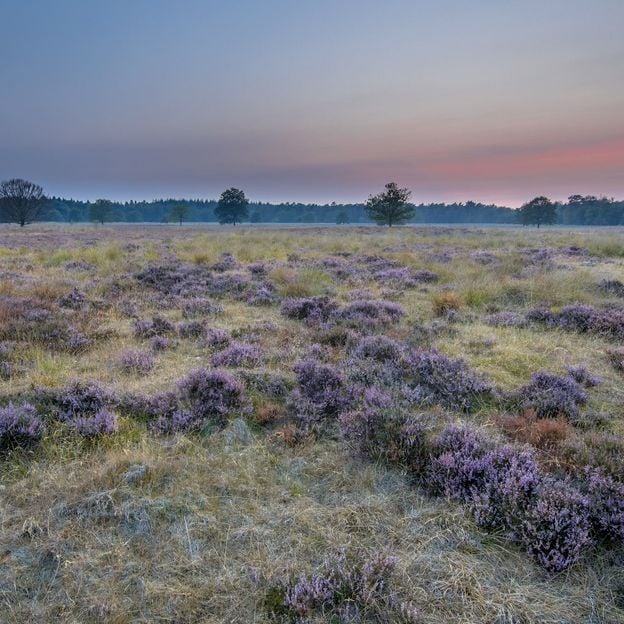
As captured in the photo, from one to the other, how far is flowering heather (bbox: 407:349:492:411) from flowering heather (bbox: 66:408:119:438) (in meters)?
3.55

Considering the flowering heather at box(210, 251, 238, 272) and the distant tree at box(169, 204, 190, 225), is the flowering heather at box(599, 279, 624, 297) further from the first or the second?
the distant tree at box(169, 204, 190, 225)

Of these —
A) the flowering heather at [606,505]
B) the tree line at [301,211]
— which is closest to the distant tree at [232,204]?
the tree line at [301,211]

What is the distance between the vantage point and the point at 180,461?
371cm

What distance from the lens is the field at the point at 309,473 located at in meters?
2.51

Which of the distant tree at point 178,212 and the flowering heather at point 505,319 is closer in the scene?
the flowering heather at point 505,319

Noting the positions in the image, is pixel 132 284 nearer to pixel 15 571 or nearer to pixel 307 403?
pixel 307 403

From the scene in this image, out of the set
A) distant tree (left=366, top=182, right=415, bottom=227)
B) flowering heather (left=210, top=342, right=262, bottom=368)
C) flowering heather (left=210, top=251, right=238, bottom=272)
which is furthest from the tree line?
flowering heather (left=210, top=342, right=262, bottom=368)

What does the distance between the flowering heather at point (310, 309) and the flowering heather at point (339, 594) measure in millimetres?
5960

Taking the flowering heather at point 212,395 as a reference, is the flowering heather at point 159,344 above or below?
above

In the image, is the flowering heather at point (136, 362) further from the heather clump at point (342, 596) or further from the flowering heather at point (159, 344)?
the heather clump at point (342, 596)

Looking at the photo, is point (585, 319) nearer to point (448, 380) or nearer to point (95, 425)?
point (448, 380)

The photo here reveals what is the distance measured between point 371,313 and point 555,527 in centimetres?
618

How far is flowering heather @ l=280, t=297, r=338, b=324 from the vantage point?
8658mm

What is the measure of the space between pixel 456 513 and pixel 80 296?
9448mm
